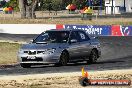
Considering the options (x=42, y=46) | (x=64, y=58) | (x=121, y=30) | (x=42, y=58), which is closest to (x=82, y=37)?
(x=64, y=58)

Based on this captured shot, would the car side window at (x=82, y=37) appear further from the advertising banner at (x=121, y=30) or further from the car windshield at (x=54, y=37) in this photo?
the advertising banner at (x=121, y=30)

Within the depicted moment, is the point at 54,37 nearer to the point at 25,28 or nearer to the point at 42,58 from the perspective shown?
the point at 42,58

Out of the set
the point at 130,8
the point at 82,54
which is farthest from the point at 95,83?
the point at 130,8

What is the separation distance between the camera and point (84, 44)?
832 inches

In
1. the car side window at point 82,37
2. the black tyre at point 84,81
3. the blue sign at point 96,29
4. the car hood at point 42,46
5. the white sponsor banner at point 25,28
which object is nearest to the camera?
the black tyre at point 84,81

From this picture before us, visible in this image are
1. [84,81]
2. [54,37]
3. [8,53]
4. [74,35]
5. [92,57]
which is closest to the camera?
[84,81]

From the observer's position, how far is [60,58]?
1953 cm

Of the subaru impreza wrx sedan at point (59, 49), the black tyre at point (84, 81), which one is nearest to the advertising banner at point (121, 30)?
the subaru impreza wrx sedan at point (59, 49)

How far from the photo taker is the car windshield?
20203 millimetres

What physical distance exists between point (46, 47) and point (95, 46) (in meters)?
3.14

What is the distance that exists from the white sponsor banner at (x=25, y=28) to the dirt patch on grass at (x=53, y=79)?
1234 inches

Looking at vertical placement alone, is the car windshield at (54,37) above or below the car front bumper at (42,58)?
above

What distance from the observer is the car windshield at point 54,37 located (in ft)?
66.3

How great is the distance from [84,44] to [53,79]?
6.05 m
